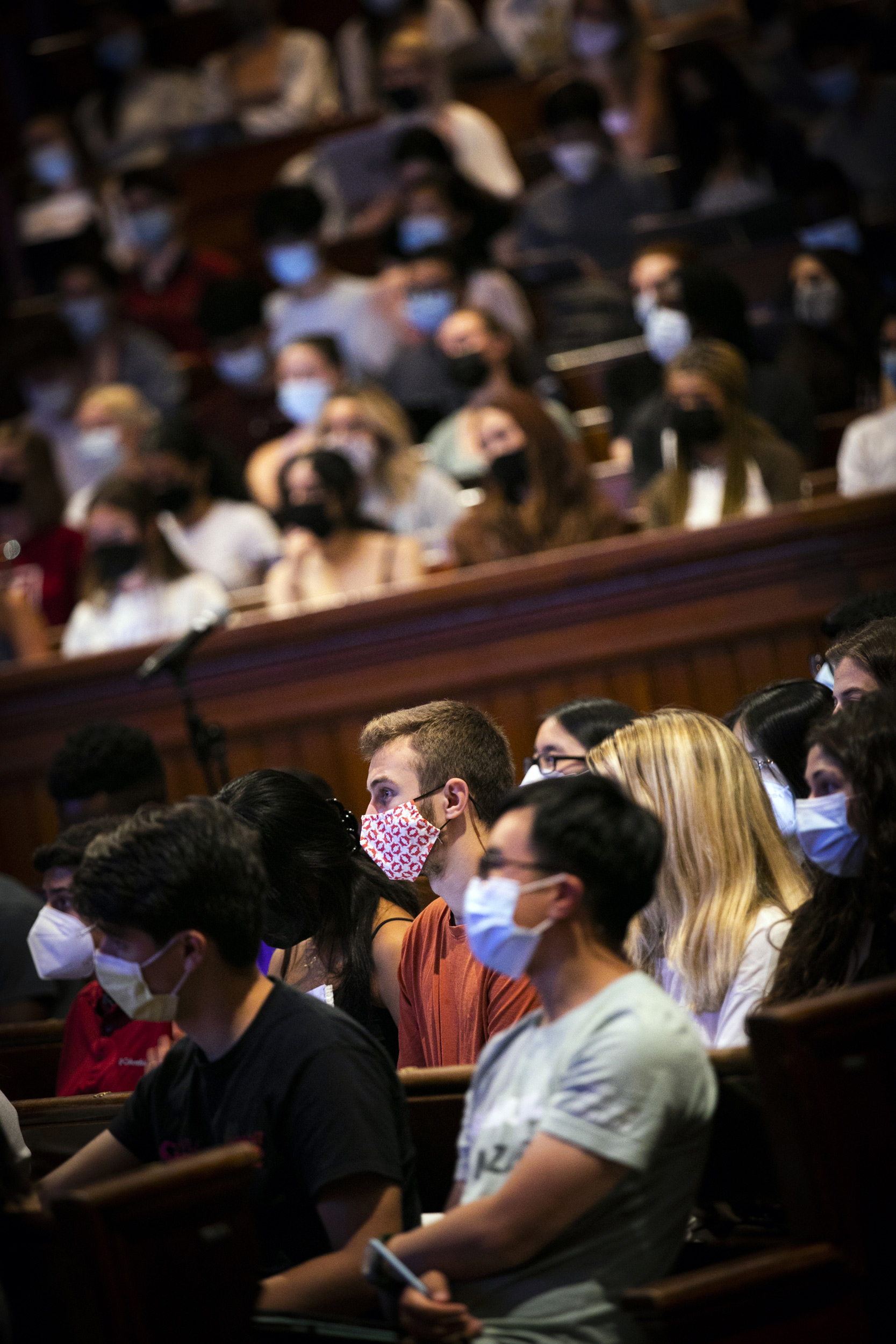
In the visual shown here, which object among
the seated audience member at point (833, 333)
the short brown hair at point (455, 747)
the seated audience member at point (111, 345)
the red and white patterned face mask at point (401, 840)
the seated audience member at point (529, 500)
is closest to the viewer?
the red and white patterned face mask at point (401, 840)

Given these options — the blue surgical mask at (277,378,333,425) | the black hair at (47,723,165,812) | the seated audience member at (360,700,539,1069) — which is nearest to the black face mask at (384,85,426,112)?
the blue surgical mask at (277,378,333,425)

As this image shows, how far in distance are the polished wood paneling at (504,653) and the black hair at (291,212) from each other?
2.91 metres

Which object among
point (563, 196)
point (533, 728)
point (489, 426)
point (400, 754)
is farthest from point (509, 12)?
point (400, 754)

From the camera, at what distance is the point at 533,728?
421cm

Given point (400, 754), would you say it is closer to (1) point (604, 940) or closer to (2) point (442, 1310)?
(1) point (604, 940)

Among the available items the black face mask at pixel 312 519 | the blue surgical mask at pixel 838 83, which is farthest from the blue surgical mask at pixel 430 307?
the blue surgical mask at pixel 838 83

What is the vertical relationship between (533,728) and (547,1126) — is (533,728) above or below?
below

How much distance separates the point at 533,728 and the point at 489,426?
1.00 meters

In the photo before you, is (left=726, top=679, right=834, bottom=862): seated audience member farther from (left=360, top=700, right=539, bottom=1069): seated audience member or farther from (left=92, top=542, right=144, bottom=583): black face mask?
(left=92, top=542, right=144, bottom=583): black face mask

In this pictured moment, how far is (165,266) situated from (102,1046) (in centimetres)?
565

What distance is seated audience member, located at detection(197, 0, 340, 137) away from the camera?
8.66m

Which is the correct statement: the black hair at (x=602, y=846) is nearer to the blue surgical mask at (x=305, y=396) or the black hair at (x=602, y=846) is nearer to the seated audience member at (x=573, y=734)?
the seated audience member at (x=573, y=734)

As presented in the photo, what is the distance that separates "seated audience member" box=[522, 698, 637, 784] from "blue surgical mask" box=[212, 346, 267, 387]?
12.8 feet

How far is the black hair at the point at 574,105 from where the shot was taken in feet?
21.8
